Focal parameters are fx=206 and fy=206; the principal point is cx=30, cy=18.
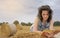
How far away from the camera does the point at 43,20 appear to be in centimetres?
237

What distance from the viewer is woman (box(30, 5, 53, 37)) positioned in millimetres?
2224

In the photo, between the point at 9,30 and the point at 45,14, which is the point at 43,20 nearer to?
the point at 45,14

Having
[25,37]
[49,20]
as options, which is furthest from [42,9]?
[25,37]

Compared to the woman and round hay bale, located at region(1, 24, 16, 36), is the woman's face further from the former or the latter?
round hay bale, located at region(1, 24, 16, 36)

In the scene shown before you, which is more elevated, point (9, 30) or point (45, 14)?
point (45, 14)

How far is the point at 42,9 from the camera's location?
2268mm

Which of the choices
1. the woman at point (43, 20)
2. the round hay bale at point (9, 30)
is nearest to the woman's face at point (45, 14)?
the woman at point (43, 20)

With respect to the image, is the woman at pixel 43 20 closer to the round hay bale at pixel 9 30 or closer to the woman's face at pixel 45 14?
the woman's face at pixel 45 14

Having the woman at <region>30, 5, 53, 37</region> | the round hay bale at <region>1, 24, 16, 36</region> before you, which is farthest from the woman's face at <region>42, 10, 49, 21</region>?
the round hay bale at <region>1, 24, 16, 36</region>

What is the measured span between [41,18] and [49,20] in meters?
0.11

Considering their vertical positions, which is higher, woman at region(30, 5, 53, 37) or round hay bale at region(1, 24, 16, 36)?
woman at region(30, 5, 53, 37)

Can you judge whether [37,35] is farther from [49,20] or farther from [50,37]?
[49,20]

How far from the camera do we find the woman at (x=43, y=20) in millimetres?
2224

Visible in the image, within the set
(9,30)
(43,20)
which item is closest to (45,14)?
(43,20)
